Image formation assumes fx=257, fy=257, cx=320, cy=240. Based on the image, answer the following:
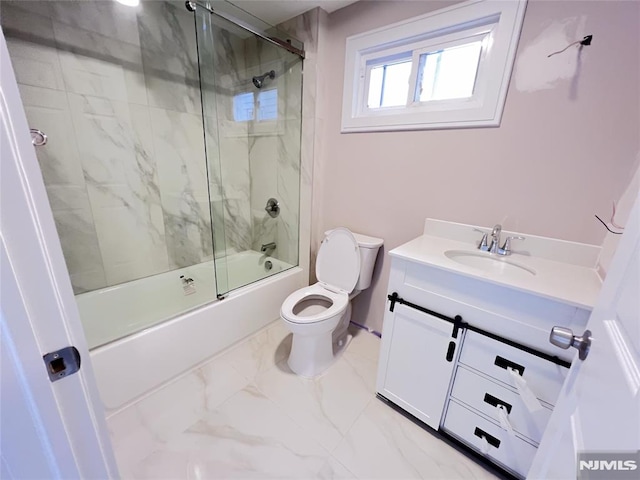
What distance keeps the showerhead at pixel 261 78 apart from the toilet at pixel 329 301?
53.7 inches

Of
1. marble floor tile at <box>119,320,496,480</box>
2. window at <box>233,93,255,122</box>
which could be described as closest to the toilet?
marble floor tile at <box>119,320,496,480</box>

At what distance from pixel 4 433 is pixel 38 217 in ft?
1.12

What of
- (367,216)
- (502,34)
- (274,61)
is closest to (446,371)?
(367,216)

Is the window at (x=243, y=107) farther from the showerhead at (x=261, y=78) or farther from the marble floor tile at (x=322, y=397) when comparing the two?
the marble floor tile at (x=322, y=397)

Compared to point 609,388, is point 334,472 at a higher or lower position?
lower

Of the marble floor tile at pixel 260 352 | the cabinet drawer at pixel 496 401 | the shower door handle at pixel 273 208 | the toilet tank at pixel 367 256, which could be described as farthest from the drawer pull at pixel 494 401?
the shower door handle at pixel 273 208

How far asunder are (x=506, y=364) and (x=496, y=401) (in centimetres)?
18

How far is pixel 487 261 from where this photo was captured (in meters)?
1.33

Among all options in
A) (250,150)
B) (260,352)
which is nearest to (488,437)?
(260,352)

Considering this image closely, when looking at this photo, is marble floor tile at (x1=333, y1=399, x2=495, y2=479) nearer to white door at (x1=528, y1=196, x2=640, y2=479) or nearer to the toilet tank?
white door at (x1=528, y1=196, x2=640, y2=479)

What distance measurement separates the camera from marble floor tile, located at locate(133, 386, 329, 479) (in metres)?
1.09

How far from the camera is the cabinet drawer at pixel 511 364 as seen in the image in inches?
36.6

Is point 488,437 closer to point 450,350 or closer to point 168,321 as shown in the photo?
point 450,350

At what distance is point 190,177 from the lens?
6.82ft
